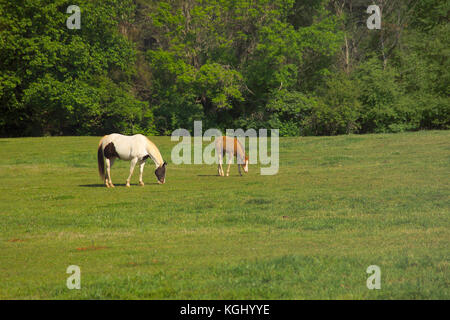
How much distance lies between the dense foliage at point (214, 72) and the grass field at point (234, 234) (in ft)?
86.1

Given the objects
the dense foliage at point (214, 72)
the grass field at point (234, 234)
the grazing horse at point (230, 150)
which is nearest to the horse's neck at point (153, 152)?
the grass field at point (234, 234)

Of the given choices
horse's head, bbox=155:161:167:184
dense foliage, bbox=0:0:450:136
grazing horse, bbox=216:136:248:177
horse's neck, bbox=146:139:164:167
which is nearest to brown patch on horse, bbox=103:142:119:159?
horse's neck, bbox=146:139:164:167

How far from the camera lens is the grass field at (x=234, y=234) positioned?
10.0 m

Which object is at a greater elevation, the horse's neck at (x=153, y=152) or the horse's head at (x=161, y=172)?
the horse's neck at (x=153, y=152)

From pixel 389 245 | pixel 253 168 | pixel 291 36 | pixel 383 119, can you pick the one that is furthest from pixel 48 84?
pixel 389 245

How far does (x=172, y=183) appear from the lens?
27172mm

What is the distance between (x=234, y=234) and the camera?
595 inches

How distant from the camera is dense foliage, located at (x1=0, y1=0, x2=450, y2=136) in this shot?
55375mm

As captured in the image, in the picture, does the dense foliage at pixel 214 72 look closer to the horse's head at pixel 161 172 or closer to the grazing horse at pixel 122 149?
the horse's head at pixel 161 172

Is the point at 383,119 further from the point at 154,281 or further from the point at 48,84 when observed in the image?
the point at 154,281

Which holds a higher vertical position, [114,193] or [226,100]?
[226,100]

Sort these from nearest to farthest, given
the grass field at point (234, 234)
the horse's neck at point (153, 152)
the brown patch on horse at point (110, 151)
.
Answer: the grass field at point (234, 234) → the brown patch on horse at point (110, 151) → the horse's neck at point (153, 152)
